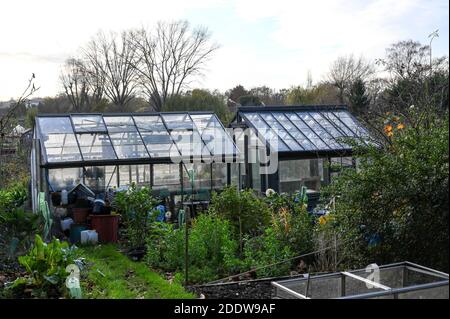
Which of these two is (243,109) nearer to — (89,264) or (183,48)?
(89,264)

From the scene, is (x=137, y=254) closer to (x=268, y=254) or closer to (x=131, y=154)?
(x=268, y=254)

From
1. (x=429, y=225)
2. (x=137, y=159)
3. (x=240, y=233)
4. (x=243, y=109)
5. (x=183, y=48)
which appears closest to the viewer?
(x=429, y=225)

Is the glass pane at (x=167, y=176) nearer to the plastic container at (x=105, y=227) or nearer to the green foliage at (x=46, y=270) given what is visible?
the plastic container at (x=105, y=227)

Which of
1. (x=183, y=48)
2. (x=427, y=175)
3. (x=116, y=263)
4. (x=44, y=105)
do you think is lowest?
(x=116, y=263)

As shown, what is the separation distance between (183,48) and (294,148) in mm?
16315

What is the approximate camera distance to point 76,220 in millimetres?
9641

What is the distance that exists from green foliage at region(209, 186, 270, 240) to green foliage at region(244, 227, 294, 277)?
887 mm

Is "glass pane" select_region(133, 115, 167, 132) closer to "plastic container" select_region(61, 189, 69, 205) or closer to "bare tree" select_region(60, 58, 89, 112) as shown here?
"plastic container" select_region(61, 189, 69, 205)

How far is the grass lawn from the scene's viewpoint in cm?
566

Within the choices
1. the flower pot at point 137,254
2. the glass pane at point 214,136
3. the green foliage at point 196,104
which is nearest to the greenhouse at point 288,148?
the glass pane at point 214,136

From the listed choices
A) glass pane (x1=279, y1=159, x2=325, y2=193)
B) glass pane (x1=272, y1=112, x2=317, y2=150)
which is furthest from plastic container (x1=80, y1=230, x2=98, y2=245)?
glass pane (x1=272, y1=112, x2=317, y2=150)

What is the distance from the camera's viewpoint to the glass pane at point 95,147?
1060 cm

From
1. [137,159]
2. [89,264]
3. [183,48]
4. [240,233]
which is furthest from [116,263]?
[183,48]
